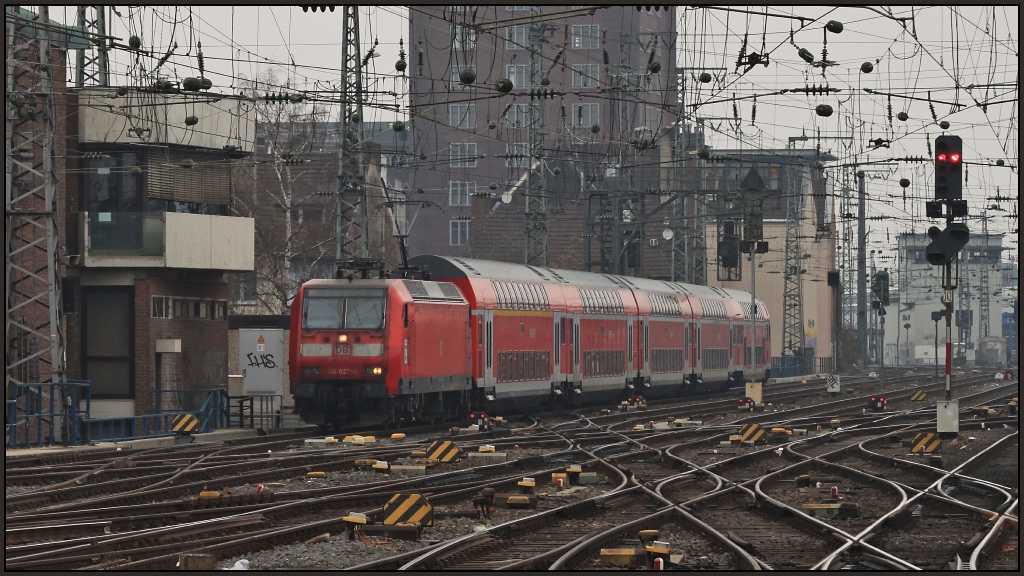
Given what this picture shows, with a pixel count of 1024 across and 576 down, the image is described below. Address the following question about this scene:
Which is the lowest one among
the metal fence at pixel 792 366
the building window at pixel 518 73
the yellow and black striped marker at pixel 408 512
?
the metal fence at pixel 792 366

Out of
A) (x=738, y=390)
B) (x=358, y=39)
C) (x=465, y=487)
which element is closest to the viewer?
(x=465, y=487)

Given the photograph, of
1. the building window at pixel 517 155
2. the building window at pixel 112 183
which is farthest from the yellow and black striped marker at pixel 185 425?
the building window at pixel 517 155

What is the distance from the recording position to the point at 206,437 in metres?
30.3

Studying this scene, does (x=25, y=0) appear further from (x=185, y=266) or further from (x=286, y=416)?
(x=286, y=416)

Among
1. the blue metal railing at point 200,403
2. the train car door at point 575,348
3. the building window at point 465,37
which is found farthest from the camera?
the train car door at point 575,348

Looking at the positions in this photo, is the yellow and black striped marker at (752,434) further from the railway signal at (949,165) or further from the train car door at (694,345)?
the train car door at (694,345)

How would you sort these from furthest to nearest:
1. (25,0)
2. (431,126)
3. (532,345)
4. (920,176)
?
(431,126)
(920,176)
(532,345)
(25,0)

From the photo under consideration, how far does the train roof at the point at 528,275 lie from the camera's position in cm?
3353

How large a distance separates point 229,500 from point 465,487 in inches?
137

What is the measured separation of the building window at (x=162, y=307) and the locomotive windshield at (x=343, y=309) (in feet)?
21.8

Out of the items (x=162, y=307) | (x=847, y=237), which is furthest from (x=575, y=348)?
(x=847, y=237)

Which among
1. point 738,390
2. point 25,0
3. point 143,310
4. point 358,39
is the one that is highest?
point 358,39

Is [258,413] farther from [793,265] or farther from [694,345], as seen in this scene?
[793,265]

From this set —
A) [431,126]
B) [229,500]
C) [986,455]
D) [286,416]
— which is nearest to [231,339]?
[286,416]
